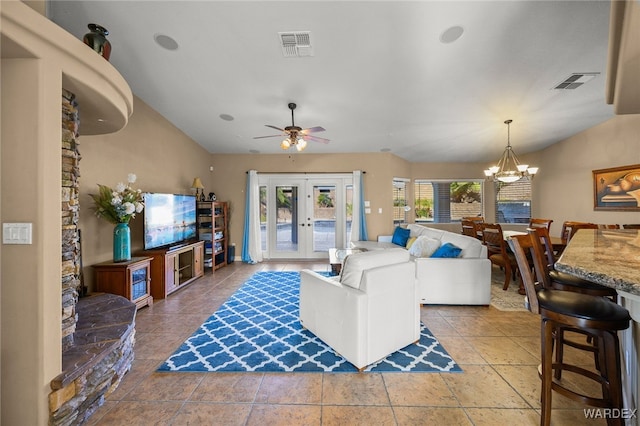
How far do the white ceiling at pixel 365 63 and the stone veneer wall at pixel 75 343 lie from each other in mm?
1600

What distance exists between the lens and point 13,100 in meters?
1.32

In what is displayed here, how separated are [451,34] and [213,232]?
4961 mm

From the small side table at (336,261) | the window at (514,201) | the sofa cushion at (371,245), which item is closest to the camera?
the small side table at (336,261)

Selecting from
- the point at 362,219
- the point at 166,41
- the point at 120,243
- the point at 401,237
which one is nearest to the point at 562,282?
the point at 401,237

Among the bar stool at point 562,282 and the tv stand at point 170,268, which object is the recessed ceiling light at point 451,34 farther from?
the tv stand at point 170,268

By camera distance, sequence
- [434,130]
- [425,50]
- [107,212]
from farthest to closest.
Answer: [434,130], [107,212], [425,50]

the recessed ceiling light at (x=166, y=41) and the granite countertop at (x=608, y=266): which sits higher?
the recessed ceiling light at (x=166, y=41)

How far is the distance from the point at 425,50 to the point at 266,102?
2312 millimetres

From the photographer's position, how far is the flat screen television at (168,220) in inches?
143

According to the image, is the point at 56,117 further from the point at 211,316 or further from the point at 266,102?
the point at 266,102

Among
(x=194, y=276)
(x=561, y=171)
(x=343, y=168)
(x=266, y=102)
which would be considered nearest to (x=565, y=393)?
(x=266, y=102)

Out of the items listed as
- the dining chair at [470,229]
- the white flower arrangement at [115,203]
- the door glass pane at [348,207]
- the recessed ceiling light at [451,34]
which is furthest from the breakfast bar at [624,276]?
the door glass pane at [348,207]

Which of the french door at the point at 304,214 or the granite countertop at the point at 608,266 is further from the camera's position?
Answer: the french door at the point at 304,214

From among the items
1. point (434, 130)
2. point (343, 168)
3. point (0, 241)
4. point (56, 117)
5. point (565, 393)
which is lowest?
point (565, 393)
